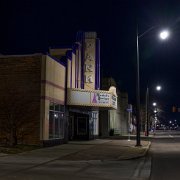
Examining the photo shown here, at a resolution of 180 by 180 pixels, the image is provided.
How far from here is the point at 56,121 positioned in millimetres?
34031

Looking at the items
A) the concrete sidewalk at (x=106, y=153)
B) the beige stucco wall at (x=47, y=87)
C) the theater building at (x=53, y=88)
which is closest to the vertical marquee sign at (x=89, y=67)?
the theater building at (x=53, y=88)

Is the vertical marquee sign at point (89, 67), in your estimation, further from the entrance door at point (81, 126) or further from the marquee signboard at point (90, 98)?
the entrance door at point (81, 126)

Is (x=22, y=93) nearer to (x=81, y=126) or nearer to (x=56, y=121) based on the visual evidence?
(x=56, y=121)

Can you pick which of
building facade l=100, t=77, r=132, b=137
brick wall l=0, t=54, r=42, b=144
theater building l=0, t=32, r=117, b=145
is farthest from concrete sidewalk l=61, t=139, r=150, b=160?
building facade l=100, t=77, r=132, b=137

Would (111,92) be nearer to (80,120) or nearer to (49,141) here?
(80,120)

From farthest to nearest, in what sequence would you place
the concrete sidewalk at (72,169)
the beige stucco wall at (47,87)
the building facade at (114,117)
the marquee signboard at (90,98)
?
the building facade at (114,117)
the marquee signboard at (90,98)
the beige stucco wall at (47,87)
the concrete sidewalk at (72,169)

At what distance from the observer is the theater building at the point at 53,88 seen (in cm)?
2986

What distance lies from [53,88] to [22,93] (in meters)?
3.07

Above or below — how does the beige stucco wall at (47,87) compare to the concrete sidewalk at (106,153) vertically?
above

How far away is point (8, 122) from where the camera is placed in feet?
93.1

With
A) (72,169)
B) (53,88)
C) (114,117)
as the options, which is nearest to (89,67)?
(53,88)

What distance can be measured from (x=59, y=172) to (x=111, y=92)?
1047 inches

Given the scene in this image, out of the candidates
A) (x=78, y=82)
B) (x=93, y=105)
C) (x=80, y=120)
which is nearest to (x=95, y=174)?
(x=93, y=105)

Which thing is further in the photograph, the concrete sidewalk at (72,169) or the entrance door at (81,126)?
the entrance door at (81,126)
